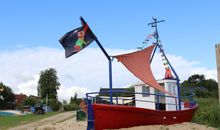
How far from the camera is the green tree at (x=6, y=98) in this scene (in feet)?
327

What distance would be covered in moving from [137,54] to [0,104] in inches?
3248

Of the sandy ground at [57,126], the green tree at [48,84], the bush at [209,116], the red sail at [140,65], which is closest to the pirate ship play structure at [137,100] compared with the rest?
the red sail at [140,65]

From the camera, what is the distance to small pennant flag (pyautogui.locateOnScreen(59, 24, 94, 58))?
17223mm

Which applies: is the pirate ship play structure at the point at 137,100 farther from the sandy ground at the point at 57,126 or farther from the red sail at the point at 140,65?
the sandy ground at the point at 57,126

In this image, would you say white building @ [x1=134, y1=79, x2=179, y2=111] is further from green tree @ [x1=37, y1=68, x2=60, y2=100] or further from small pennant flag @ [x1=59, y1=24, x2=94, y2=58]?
green tree @ [x1=37, y1=68, x2=60, y2=100]

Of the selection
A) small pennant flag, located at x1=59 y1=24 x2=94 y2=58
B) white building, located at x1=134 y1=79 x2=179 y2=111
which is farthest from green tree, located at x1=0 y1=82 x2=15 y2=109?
small pennant flag, located at x1=59 y1=24 x2=94 y2=58

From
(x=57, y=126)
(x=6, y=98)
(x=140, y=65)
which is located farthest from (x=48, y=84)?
(x=140, y=65)

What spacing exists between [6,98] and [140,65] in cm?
8712

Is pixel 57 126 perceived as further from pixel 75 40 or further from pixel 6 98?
pixel 6 98

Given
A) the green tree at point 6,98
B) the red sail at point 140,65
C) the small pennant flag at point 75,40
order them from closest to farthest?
1. the small pennant flag at point 75,40
2. the red sail at point 140,65
3. the green tree at point 6,98

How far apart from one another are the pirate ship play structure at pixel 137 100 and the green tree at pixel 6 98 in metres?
80.7

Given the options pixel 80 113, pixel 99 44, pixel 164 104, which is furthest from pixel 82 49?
pixel 80 113

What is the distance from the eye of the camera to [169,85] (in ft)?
73.7

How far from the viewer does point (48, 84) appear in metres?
103
